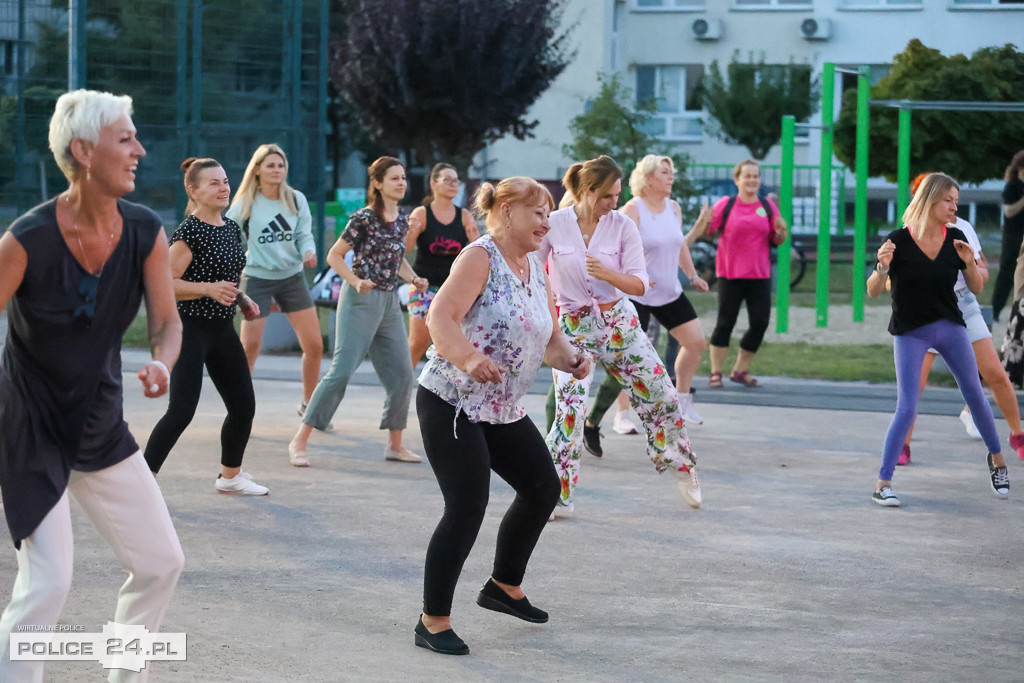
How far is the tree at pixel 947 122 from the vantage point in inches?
894

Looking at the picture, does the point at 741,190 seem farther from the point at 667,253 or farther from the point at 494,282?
the point at 494,282

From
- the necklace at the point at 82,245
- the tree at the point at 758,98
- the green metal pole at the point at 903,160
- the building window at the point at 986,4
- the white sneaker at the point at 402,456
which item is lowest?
the white sneaker at the point at 402,456

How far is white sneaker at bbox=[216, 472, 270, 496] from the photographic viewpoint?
7461 mm

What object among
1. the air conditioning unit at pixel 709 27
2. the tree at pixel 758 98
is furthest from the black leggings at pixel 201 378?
the air conditioning unit at pixel 709 27

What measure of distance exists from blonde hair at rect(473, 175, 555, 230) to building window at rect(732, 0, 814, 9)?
3592 cm

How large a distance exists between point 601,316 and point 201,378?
2.10m

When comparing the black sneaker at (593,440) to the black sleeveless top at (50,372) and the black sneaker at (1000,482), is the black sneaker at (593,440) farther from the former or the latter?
the black sleeveless top at (50,372)

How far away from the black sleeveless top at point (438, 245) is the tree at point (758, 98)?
2870 cm

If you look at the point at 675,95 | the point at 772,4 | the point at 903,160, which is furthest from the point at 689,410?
the point at 675,95

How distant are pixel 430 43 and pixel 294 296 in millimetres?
23134

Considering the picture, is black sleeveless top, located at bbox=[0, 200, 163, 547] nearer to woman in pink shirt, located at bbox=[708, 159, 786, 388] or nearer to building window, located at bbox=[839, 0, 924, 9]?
woman in pink shirt, located at bbox=[708, 159, 786, 388]

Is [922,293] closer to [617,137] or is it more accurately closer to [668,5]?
[617,137]

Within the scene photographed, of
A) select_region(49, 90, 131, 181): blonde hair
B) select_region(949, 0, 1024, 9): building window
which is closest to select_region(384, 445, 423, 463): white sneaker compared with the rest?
select_region(49, 90, 131, 181): blonde hair

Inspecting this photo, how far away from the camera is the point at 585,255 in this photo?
6902mm
